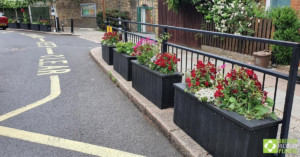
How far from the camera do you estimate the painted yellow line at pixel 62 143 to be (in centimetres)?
323

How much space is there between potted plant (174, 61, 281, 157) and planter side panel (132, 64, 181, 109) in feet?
2.67

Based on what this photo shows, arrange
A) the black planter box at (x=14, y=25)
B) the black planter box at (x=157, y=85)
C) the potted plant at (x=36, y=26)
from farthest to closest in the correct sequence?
the black planter box at (x=14, y=25), the potted plant at (x=36, y=26), the black planter box at (x=157, y=85)

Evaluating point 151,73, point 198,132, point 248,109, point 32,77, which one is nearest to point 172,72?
point 151,73

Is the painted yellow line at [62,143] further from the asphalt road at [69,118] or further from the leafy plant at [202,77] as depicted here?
the leafy plant at [202,77]

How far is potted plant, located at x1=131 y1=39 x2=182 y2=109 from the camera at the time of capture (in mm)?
4129

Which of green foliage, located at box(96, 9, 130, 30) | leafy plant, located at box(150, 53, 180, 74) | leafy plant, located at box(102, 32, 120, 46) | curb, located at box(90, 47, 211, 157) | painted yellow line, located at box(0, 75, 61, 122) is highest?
green foliage, located at box(96, 9, 130, 30)

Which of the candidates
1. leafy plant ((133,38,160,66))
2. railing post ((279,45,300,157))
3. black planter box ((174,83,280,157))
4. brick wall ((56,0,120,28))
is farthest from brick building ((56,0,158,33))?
railing post ((279,45,300,157))

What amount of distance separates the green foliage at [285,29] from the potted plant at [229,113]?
4959mm

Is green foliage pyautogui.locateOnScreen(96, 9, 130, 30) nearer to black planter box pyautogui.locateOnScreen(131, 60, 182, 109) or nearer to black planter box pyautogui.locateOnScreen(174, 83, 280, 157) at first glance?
black planter box pyautogui.locateOnScreen(131, 60, 182, 109)

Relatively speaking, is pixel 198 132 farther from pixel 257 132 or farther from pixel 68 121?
pixel 68 121

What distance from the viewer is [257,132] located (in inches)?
92.7

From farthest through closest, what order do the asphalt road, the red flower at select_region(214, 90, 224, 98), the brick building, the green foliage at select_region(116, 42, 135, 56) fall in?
the brick building
the green foliage at select_region(116, 42, 135, 56)
the asphalt road
the red flower at select_region(214, 90, 224, 98)

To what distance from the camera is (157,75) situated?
417cm

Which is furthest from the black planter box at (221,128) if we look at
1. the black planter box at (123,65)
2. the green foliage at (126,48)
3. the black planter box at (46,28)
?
the black planter box at (46,28)
